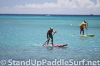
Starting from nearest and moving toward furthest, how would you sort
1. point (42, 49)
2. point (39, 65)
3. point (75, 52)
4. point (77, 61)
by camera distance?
→ point (39, 65)
point (77, 61)
point (75, 52)
point (42, 49)

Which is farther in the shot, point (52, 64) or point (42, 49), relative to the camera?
point (42, 49)

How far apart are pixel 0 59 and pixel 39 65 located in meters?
1.45

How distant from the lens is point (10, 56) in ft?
29.5

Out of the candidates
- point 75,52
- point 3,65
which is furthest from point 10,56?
point 75,52

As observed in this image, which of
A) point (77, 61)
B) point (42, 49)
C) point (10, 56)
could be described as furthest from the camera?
point (42, 49)

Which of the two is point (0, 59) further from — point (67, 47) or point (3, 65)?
point (67, 47)

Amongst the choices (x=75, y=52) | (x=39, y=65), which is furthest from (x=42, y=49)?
(x=39, y=65)

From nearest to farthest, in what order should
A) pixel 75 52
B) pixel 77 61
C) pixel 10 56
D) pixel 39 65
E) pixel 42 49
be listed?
pixel 39 65
pixel 77 61
pixel 10 56
pixel 75 52
pixel 42 49

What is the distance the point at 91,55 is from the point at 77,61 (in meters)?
1.06

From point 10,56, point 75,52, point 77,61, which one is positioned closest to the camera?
point 77,61

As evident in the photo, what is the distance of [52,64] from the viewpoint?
7.98 m

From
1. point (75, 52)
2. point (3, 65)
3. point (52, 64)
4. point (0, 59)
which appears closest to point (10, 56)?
point (0, 59)

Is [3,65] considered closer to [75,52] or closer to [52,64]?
[52,64]

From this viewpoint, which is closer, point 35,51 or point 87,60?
point 87,60
